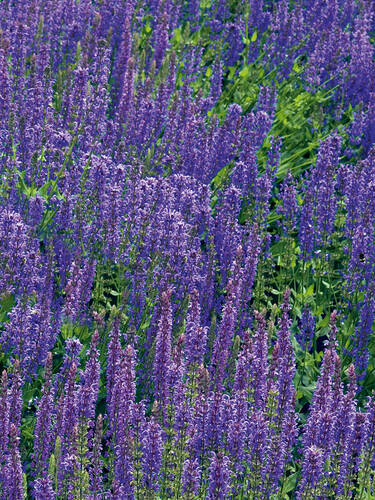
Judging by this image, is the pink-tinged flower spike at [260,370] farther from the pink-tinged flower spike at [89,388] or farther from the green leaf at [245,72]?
the green leaf at [245,72]

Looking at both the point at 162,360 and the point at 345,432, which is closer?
the point at 345,432

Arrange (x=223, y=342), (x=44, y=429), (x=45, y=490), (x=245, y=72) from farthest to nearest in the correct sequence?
(x=245, y=72), (x=223, y=342), (x=44, y=429), (x=45, y=490)

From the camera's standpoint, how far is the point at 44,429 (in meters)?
5.67

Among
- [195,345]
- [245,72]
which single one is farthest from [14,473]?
[245,72]

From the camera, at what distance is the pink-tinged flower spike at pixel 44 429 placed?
18.5ft

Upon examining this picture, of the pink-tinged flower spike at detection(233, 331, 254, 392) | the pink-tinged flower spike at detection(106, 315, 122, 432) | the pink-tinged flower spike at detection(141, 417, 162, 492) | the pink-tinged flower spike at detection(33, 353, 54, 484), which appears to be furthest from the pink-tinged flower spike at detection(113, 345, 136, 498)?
the pink-tinged flower spike at detection(233, 331, 254, 392)

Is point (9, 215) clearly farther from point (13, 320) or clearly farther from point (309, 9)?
point (309, 9)

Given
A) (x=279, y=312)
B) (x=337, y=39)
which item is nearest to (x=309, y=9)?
(x=337, y=39)

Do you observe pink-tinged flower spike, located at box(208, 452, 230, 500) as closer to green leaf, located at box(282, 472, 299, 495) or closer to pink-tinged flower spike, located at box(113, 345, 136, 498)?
pink-tinged flower spike, located at box(113, 345, 136, 498)

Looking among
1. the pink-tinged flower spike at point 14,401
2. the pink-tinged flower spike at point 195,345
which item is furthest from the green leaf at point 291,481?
the pink-tinged flower spike at point 14,401

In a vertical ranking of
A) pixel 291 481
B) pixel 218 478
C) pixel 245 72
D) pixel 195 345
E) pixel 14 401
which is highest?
pixel 245 72

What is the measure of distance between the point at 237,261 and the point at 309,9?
5.68 m

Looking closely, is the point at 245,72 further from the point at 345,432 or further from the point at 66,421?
the point at 66,421

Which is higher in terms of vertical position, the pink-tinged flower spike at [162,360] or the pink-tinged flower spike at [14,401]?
the pink-tinged flower spike at [162,360]
